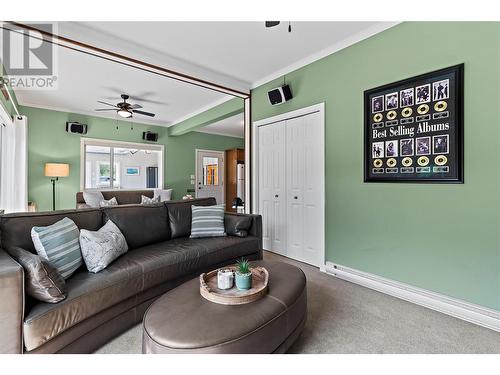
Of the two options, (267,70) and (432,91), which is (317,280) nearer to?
(432,91)

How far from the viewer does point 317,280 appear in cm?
271

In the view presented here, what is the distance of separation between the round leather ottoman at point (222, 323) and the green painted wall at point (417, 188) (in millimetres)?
1354

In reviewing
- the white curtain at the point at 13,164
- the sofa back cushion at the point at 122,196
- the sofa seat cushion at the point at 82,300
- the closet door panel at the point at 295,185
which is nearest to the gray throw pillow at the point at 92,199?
the sofa back cushion at the point at 122,196

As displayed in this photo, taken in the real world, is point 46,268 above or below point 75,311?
above

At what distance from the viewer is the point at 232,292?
1.50 metres

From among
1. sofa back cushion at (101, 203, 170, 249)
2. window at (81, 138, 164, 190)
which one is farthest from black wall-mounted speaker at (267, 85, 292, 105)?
window at (81, 138, 164, 190)

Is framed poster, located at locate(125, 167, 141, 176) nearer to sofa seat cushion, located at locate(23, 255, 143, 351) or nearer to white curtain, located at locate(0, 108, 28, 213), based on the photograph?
white curtain, located at locate(0, 108, 28, 213)

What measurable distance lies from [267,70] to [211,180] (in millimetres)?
4449

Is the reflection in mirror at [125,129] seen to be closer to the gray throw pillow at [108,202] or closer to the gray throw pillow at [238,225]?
the gray throw pillow at [108,202]

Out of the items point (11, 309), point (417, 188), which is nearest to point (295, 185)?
point (417, 188)

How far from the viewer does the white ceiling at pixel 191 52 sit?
2.47 meters

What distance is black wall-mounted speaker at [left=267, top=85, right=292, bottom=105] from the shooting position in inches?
131

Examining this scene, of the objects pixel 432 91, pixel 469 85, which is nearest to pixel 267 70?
pixel 432 91
